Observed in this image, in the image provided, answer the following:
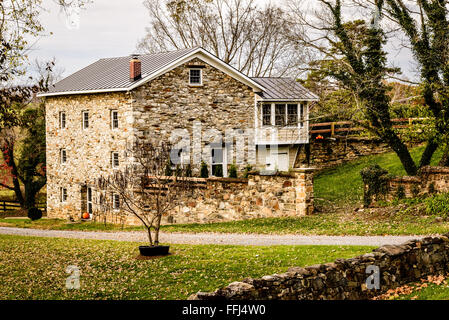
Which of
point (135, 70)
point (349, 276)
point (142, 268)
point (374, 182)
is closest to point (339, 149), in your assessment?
point (374, 182)

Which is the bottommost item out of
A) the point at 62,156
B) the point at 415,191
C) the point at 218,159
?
the point at 415,191

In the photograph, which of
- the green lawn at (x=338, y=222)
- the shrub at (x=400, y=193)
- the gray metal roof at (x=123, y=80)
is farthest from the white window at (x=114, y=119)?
the shrub at (x=400, y=193)

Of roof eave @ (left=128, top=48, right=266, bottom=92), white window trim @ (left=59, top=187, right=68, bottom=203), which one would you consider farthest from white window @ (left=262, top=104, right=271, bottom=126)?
white window trim @ (left=59, top=187, right=68, bottom=203)

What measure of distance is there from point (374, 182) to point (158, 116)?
11.0 meters

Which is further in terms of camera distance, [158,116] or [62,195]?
[62,195]

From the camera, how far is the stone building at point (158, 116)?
28203 millimetres

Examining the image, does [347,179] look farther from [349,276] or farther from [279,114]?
[349,276]

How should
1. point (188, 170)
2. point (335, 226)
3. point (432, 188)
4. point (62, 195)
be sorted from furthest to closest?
point (62, 195), point (188, 170), point (432, 188), point (335, 226)

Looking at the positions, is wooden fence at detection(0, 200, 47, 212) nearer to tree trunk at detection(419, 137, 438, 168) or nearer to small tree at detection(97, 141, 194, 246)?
small tree at detection(97, 141, 194, 246)

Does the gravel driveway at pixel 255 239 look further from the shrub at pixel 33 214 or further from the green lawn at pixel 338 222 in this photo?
the shrub at pixel 33 214

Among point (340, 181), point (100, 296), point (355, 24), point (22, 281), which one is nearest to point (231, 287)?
point (100, 296)

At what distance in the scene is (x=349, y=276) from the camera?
10.6 m

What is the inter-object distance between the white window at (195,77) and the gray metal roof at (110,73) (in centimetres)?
105

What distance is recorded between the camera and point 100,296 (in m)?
11.8
